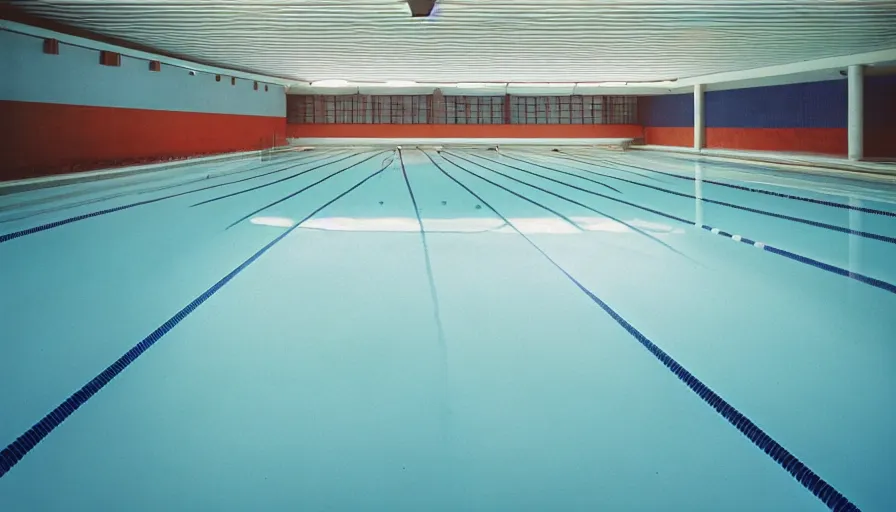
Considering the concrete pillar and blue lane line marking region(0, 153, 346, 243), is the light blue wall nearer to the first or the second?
blue lane line marking region(0, 153, 346, 243)

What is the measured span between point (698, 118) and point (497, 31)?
11435 millimetres

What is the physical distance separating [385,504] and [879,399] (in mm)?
1772

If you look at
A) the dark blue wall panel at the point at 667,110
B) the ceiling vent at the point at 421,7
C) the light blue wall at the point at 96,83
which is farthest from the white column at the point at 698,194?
the light blue wall at the point at 96,83

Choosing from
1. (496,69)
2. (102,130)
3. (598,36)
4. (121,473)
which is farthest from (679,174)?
(121,473)

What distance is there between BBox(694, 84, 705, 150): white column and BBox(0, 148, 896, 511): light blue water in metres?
14.9

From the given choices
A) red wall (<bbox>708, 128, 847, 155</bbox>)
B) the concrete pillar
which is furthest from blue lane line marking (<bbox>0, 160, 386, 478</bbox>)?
red wall (<bbox>708, 128, 847, 155</bbox>)

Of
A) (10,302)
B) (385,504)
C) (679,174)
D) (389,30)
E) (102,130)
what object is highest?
(389,30)

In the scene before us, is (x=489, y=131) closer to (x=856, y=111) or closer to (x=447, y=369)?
(x=856, y=111)

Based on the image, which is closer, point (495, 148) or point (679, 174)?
point (679, 174)

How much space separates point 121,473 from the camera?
197 cm

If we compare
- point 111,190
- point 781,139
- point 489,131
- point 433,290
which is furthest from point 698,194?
point 489,131

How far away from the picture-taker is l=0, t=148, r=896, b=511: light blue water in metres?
1.93

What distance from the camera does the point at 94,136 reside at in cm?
1225

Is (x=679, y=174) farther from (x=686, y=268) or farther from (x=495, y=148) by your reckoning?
(x=495, y=148)
